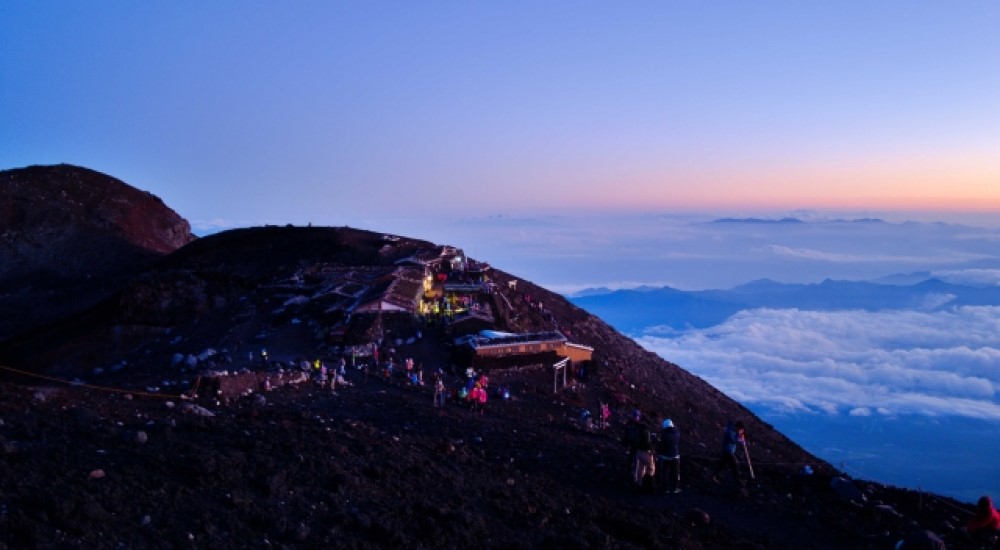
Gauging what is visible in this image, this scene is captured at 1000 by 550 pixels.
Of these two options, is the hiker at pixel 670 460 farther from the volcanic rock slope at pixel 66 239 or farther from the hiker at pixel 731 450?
the volcanic rock slope at pixel 66 239

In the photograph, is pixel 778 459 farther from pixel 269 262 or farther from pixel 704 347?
pixel 704 347

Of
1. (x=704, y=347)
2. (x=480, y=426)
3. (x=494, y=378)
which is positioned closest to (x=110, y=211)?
(x=494, y=378)

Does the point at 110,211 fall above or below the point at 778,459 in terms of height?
above

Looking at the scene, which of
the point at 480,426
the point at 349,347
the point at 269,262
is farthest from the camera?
the point at 269,262

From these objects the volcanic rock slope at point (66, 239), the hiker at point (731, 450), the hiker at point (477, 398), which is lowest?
the hiker at point (477, 398)

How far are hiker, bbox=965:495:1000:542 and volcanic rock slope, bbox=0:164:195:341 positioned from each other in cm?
4790

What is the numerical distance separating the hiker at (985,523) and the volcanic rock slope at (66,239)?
47.9 metres

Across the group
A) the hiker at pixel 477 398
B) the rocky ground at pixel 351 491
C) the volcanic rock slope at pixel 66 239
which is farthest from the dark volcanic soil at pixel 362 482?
the volcanic rock slope at pixel 66 239

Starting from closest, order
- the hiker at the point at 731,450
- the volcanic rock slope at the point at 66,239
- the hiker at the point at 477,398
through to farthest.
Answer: the hiker at the point at 731,450 → the hiker at the point at 477,398 → the volcanic rock slope at the point at 66,239

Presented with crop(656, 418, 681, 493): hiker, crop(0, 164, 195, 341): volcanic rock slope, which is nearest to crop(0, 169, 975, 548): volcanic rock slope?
crop(656, 418, 681, 493): hiker

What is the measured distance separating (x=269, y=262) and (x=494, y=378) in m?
21.4

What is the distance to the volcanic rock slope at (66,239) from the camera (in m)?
46.9

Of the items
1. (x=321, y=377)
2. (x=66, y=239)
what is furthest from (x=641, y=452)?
(x=66, y=239)

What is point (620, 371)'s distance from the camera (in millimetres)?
34375
